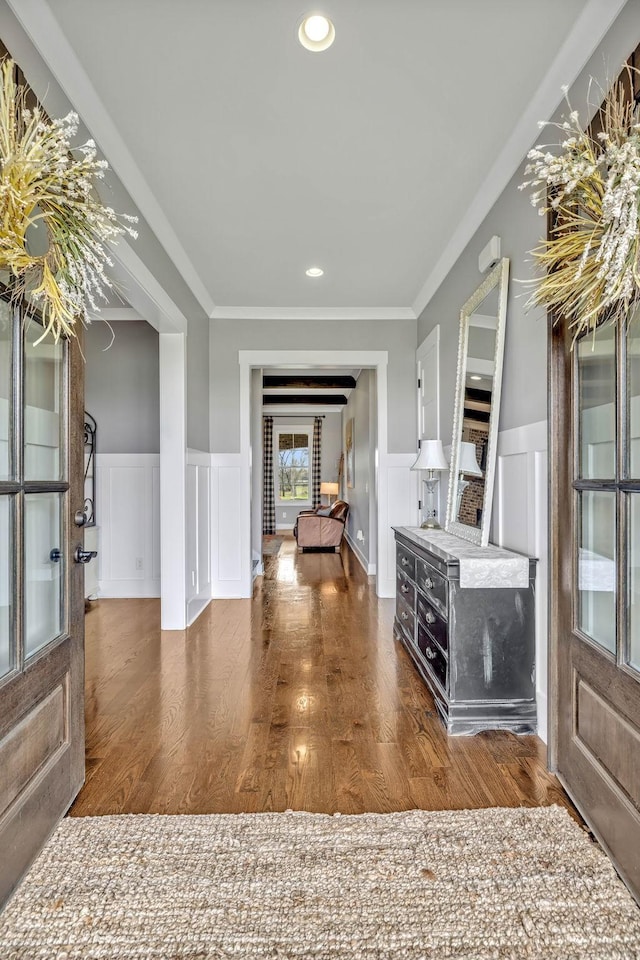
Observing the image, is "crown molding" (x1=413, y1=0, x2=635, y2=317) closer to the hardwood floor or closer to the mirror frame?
the mirror frame

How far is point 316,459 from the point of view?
11.8 meters

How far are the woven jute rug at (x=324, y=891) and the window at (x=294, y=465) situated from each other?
1008 cm

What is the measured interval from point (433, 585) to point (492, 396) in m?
1.09

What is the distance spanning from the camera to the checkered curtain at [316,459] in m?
11.7

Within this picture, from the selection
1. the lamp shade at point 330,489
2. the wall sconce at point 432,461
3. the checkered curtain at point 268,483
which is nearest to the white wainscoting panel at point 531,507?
the wall sconce at point 432,461

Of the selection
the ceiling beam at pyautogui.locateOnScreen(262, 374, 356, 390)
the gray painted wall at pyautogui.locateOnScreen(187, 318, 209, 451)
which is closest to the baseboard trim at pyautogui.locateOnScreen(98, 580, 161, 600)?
the gray painted wall at pyautogui.locateOnScreen(187, 318, 209, 451)

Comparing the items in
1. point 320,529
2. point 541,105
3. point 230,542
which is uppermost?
point 541,105

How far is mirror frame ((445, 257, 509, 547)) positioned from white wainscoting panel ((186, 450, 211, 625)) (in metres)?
2.11

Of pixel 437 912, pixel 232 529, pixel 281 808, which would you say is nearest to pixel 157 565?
pixel 232 529

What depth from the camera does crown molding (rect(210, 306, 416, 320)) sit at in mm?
4883

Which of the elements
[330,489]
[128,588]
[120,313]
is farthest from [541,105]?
[330,489]

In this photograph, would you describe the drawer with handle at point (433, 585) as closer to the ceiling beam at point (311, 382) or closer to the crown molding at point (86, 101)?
the crown molding at point (86, 101)

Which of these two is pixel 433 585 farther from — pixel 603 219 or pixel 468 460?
pixel 603 219

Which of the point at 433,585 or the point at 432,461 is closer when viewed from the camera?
the point at 433,585
